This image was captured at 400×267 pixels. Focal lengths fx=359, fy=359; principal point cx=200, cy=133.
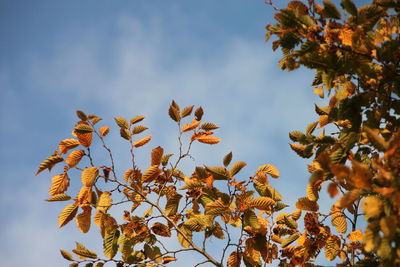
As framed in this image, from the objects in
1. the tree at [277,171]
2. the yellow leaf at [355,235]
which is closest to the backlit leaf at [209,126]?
the tree at [277,171]

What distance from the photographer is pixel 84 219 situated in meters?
2.57

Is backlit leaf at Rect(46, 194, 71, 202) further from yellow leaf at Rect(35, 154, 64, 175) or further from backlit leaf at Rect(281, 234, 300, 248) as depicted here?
backlit leaf at Rect(281, 234, 300, 248)

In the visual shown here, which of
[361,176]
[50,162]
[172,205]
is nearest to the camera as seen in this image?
[361,176]

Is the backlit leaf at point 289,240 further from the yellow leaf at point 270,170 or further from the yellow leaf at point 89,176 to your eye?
the yellow leaf at point 89,176

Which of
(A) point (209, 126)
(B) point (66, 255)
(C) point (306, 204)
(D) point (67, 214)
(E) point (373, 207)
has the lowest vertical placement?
(E) point (373, 207)

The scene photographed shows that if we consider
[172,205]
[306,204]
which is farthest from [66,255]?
[306,204]

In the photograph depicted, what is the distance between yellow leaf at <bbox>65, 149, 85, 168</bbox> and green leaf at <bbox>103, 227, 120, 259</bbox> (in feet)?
1.84

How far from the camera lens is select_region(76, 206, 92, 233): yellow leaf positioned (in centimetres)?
254

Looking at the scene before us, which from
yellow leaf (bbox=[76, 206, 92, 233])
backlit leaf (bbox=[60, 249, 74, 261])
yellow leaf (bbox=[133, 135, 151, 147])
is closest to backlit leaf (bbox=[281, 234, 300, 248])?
yellow leaf (bbox=[133, 135, 151, 147])

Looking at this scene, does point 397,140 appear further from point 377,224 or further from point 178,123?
point 178,123

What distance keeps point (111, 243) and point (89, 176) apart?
1.70 feet

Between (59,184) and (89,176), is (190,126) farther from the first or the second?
(59,184)

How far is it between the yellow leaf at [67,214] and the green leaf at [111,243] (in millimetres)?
287

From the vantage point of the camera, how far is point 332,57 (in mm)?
1924
